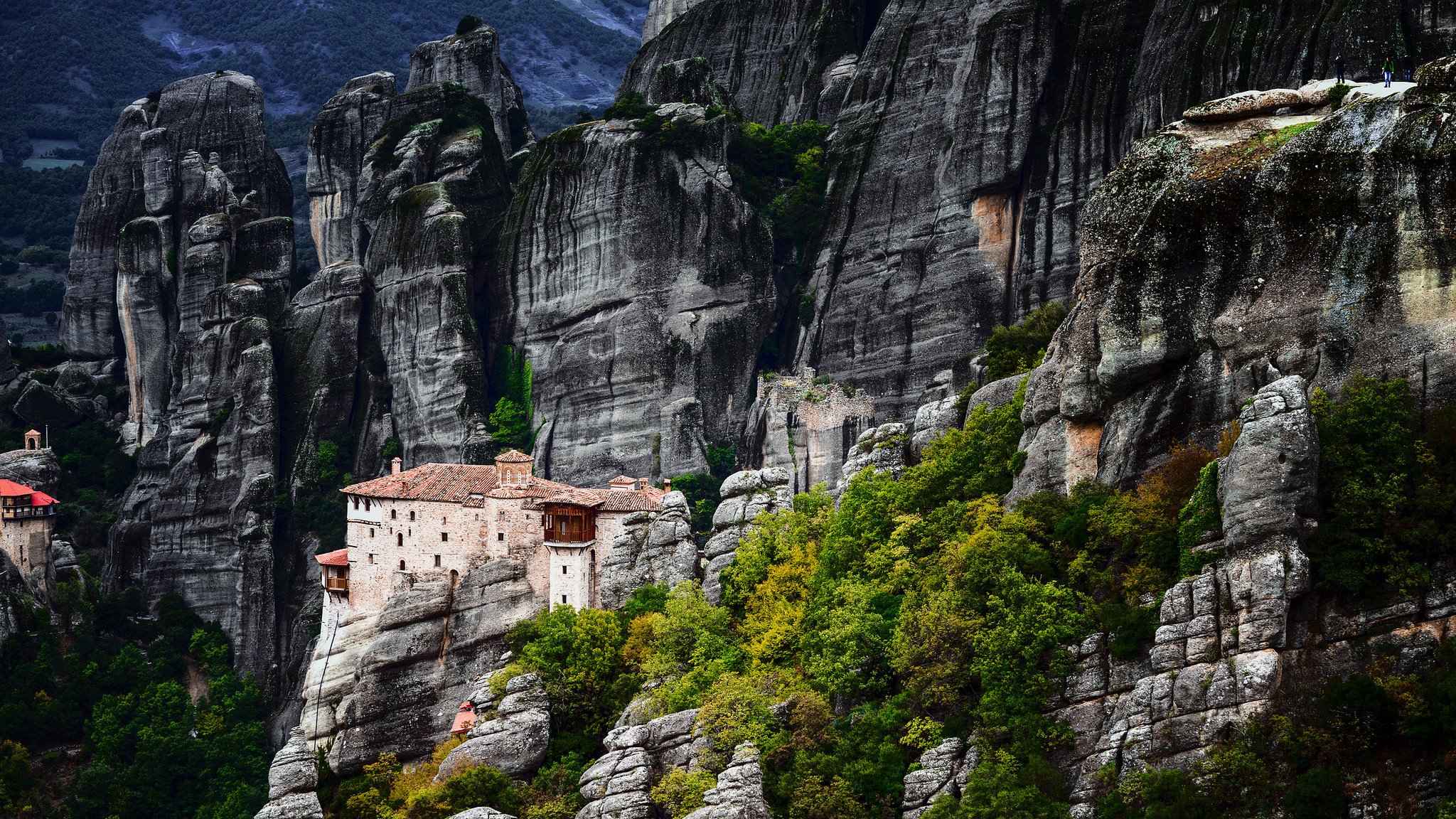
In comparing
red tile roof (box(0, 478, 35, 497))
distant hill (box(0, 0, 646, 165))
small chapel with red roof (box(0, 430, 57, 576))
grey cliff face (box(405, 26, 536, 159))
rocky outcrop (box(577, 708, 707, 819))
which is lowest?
rocky outcrop (box(577, 708, 707, 819))

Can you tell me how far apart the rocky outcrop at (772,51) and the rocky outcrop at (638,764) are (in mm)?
48714

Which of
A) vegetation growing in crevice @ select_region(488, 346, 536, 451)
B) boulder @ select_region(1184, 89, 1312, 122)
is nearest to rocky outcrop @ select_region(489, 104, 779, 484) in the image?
vegetation growing in crevice @ select_region(488, 346, 536, 451)

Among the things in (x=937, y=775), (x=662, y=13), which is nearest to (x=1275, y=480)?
(x=937, y=775)

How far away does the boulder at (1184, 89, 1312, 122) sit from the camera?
44531 mm

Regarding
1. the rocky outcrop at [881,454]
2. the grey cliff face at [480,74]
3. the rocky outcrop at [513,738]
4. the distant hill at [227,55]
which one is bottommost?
the rocky outcrop at [513,738]

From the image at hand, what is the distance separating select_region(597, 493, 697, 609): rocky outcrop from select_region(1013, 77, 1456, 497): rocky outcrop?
16.2m

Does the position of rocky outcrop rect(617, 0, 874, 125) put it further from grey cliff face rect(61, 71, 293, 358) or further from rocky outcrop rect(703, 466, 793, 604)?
rocky outcrop rect(703, 466, 793, 604)

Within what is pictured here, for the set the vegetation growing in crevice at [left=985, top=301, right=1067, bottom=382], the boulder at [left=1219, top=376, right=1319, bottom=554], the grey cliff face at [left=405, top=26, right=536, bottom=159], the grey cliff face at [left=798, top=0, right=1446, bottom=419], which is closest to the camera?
the boulder at [left=1219, top=376, right=1319, bottom=554]

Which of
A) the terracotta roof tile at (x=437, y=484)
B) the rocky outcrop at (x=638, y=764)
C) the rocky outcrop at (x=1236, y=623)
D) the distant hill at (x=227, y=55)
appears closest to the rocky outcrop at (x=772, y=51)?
the terracotta roof tile at (x=437, y=484)

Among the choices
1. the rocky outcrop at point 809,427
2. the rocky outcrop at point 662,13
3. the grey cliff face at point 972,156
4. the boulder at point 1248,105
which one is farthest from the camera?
the rocky outcrop at point 662,13

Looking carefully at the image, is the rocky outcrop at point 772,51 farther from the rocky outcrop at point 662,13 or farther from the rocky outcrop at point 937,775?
the rocky outcrop at point 937,775

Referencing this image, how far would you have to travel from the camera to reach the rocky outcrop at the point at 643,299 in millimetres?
87562

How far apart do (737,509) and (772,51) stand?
4493 centimetres

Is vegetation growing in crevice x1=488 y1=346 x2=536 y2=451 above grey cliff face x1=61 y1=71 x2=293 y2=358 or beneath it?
beneath
